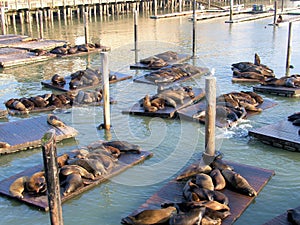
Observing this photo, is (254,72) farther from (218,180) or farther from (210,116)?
(218,180)

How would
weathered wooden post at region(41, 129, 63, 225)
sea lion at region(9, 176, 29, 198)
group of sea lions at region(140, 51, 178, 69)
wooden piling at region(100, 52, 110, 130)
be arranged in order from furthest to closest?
group of sea lions at region(140, 51, 178, 69) → wooden piling at region(100, 52, 110, 130) → sea lion at region(9, 176, 29, 198) → weathered wooden post at region(41, 129, 63, 225)

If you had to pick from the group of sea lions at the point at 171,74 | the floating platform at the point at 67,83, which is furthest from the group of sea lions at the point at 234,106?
the floating platform at the point at 67,83

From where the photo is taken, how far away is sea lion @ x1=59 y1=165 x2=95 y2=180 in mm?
7105

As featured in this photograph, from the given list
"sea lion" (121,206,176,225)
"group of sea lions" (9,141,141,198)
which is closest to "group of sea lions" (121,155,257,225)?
"sea lion" (121,206,176,225)

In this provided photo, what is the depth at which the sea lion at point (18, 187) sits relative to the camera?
6797 millimetres

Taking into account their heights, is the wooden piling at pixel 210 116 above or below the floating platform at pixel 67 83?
above

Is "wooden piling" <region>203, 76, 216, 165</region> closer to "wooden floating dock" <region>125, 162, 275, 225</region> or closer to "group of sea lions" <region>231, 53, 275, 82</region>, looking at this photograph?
"wooden floating dock" <region>125, 162, 275, 225</region>

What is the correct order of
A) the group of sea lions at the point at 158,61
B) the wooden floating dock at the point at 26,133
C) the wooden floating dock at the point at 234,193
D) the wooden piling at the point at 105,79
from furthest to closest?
1. the group of sea lions at the point at 158,61
2. the wooden piling at the point at 105,79
3. the wooden floating dock at the point at 26,133
4. the wooden floating dock at the point at 234,193

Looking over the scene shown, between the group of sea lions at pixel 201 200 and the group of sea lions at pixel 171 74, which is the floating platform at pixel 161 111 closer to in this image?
the group of sea lions at pixel 171 74

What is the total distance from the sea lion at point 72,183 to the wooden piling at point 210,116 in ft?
7.62

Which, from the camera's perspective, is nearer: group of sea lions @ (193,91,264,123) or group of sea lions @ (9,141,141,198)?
group of sea lions @ (9,141,141,198)

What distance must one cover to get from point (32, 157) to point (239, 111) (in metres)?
5.25

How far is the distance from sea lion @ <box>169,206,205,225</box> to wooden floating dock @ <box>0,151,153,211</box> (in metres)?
2.00

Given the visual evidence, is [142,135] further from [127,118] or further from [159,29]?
[159,29]
